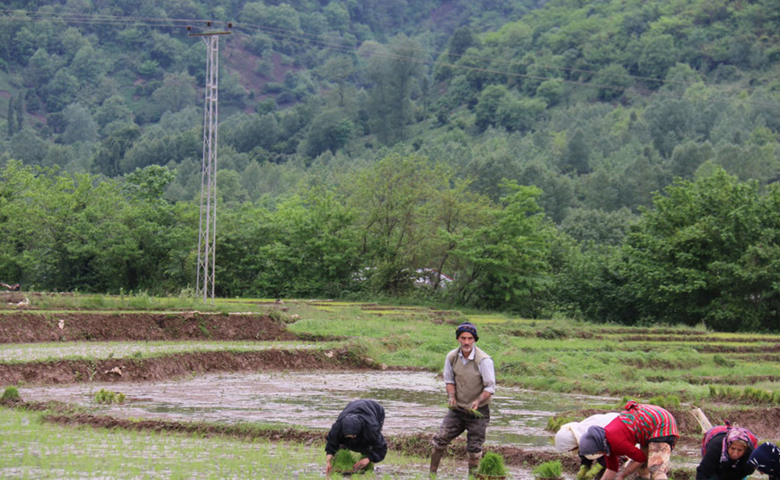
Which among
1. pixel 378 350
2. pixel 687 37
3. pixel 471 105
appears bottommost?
pixel 378 350

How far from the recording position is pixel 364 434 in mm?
11133

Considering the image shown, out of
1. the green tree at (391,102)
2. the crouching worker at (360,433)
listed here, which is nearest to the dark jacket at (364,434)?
the crouching worker at (360,433)

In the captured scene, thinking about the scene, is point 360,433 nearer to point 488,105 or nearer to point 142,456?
point 142,456

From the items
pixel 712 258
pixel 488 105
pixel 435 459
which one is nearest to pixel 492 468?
pixel 435 459

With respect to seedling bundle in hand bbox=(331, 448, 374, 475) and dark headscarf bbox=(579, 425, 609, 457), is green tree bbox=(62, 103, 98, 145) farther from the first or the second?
dark headscarf bbox=(579, 425, 609, 457)

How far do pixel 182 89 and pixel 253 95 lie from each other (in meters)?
18.5

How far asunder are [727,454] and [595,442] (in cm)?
135

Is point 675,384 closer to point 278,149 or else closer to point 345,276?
point 345,276

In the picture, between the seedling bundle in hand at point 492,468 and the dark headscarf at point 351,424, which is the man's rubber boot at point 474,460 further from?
the dark headscarf at point 351,424

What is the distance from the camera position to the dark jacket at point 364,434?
36.2ft

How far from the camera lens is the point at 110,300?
31.3m

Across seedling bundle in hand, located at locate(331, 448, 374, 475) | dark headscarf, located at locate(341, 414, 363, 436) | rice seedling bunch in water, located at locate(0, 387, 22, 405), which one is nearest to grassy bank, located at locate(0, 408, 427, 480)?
seedling bundle in hand, located at locate(331, 448, 374, 475)

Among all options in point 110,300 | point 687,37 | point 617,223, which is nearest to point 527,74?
point 687,37

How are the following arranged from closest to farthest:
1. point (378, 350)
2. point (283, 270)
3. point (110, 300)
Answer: point (378, 350) → point (110, 300) → point (283, 270)
